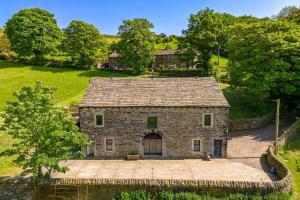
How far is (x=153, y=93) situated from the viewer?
126ft

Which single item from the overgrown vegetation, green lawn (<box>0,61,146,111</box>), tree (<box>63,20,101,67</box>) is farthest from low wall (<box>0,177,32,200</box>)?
tree (<box>63,20,101,67</box>)

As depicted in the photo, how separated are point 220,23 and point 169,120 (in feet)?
134

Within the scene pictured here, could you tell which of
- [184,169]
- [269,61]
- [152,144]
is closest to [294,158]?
[184,169]

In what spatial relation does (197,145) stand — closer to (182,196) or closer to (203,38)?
(182,196)

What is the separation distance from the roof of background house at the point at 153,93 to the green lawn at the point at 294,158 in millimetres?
8753

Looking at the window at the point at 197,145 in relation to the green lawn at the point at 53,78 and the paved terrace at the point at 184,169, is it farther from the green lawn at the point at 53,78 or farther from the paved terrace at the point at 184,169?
the green lawn at the point at 53,78

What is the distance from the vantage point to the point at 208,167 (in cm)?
3378

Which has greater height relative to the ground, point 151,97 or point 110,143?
point 151,97

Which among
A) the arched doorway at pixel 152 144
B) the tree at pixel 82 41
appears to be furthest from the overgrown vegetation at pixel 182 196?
the tree at pixel 82 41

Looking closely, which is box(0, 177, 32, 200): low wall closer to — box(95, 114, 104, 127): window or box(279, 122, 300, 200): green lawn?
box(95, 114, 104, 127): window

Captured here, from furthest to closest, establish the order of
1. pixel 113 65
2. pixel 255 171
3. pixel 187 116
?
pixel 113 65, pixel 187 116, pixel 255 171

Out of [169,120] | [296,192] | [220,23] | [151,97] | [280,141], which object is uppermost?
[220,23]

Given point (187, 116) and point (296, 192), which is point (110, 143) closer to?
point (187, 116)

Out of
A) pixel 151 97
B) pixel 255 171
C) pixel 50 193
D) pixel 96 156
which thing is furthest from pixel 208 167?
pixel 50 193
